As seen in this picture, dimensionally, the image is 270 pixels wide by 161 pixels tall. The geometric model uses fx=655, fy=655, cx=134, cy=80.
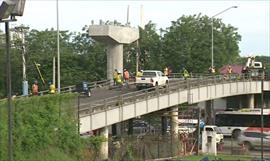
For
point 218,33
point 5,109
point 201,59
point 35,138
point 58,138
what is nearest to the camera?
point 5,109

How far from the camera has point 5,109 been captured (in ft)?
87.1

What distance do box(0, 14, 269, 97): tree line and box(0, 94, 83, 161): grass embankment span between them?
148ft

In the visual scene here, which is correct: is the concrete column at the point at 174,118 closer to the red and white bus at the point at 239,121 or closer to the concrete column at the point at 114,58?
the red and white bus at the point at 239,121

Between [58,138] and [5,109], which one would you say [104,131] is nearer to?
[58,138]

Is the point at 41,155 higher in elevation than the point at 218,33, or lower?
lower

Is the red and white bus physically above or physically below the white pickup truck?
below

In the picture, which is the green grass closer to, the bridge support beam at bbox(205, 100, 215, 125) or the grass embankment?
the grass embankment

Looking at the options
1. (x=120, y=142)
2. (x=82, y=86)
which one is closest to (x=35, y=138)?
(x=120, y=142)

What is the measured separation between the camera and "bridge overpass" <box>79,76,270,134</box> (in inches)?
1566

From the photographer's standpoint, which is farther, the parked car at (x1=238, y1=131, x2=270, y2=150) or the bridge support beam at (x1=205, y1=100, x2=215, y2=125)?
the bridge support beam at (x1=205, y1=100, x2=215, y2=125)

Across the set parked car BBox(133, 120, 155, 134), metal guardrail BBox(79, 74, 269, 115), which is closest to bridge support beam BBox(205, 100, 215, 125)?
metal guardrail BBox(79, 74, 269, 115)

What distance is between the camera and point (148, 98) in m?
48.1

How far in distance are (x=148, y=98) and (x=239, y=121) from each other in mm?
17436

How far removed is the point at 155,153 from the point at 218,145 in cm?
1090
